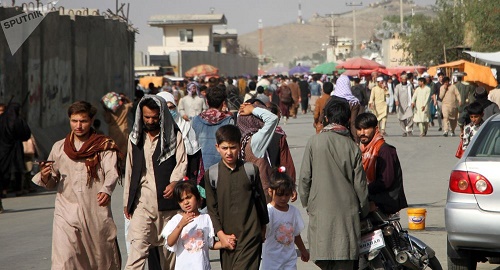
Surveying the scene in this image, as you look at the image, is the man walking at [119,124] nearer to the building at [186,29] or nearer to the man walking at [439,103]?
the man walking at [439,103]

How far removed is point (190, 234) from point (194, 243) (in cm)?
6

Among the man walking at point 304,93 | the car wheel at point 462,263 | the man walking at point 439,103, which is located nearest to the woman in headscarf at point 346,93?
the car wheel at point 462,263

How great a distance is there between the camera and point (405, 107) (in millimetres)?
31516

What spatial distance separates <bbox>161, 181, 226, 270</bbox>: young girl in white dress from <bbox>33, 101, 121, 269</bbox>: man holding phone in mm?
703

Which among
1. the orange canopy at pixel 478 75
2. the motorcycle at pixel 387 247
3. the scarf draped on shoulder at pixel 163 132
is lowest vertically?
the motorcycle at pixel 387 247

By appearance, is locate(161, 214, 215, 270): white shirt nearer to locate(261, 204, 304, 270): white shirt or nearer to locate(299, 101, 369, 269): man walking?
locate(261, 204, 304, 270): white shirt

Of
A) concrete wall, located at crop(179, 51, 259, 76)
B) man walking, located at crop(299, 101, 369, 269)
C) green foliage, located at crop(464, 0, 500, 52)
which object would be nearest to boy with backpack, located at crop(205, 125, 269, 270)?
man walking, located at crop(299, 101, 369, 269)

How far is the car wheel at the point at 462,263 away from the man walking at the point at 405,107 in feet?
70.1

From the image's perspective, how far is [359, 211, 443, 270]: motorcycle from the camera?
25.3 feet

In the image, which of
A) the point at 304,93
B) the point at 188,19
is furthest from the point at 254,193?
the point at 188,19

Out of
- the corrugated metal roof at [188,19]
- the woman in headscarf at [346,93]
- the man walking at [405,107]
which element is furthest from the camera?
the corrugated metal roof at [188,19]

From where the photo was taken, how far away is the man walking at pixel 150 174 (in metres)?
7.71

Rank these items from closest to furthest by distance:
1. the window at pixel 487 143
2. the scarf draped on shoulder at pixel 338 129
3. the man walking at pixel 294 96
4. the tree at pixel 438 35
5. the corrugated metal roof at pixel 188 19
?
the scarf draped on shoulder at pixel 338 129, the window at pixel 487 143, the man walking at pixel 294 96, the tree at pixel 438 35, the corrugated metal roof at pixel 188 19

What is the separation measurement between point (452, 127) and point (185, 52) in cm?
3837
